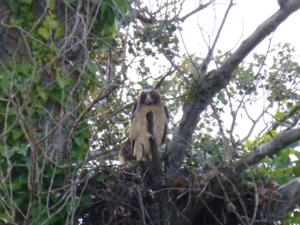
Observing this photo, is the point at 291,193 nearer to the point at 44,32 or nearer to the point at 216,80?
the point at 216,80

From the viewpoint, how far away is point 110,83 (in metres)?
6.54

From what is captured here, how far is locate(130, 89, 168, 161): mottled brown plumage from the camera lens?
8928mm

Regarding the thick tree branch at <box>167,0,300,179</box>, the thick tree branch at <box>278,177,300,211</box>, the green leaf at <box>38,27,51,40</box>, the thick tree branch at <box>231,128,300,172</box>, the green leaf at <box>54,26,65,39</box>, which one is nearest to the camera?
the thick tree branch at <box>231,128,300,172</box>

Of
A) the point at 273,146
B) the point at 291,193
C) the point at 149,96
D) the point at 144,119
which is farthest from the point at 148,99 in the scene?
the point at 273,146

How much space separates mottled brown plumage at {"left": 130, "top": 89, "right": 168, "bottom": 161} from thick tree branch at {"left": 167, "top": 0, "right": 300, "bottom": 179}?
143 cm

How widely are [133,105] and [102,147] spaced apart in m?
0.72

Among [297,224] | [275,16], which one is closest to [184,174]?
[297,224]

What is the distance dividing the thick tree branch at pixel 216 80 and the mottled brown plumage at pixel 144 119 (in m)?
1.43

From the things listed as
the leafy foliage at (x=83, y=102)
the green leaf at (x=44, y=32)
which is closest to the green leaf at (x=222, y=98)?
the leafy foliage at (x=83, y=102)

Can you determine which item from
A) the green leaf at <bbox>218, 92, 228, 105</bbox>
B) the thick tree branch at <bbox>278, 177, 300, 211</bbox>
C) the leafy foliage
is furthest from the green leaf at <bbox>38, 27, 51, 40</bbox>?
the thick tree branch at <bbox>278, 177, 300, 211</bbox>

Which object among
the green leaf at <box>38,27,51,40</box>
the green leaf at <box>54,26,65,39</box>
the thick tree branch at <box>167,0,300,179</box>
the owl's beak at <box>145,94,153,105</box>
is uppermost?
the owl's beak at <box>145,94,153,105</box>

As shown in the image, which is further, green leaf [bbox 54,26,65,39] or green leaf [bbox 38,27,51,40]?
green leaf [bbox 54,26,65,39]

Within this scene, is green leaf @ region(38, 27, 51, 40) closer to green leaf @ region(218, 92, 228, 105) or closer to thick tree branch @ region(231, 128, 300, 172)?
thick tree branch @ region(231, 128, 300, 172)

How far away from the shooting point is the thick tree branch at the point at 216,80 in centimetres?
713
